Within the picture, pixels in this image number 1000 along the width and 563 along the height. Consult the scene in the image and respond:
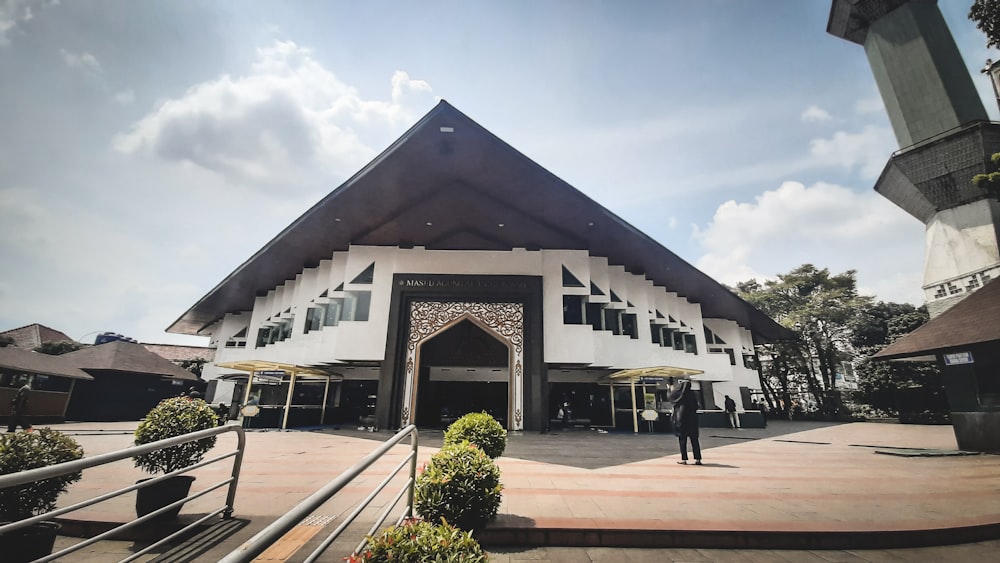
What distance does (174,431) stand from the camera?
394 cm

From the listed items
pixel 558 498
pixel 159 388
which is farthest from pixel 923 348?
pixel 159 388

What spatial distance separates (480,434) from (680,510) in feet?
7.89

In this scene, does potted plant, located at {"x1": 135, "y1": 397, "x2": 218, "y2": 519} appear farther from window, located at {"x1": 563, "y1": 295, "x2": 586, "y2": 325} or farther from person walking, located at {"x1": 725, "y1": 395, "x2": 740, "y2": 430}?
person walking, located at {"x1": 725, "y1": 395, "x2": 740, "y2": 430}

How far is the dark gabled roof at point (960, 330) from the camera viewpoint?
8703 millimetres

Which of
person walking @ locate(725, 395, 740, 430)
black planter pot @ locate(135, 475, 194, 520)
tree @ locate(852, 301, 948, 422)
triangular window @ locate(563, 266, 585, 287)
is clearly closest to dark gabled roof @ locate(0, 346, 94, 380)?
black planter pot @ locate(135, 475, 194, 520)

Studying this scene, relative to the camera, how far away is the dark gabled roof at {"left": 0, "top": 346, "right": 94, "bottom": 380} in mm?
14500

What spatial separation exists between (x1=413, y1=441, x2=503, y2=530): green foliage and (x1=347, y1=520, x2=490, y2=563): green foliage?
148cm

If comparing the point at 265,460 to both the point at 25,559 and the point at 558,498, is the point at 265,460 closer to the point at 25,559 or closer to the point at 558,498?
the point at 25,559

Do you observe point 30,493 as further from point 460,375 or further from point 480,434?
point 460,375

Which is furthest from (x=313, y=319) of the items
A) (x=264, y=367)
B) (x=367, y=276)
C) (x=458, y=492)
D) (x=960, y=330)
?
(x=960, y=330)

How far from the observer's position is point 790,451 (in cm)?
966

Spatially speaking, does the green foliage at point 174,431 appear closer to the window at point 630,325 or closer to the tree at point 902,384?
the window at point 630,325

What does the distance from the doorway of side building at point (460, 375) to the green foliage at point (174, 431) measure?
399 inches

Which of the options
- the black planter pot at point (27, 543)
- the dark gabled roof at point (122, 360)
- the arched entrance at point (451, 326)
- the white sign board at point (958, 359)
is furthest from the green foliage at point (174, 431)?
the dark gabled roof at point (122, 360)
